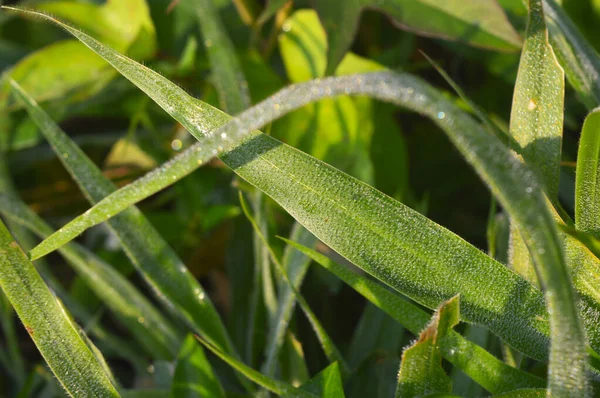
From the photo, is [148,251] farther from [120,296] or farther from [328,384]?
[328,384]

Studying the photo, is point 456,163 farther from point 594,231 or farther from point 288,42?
point 594,231

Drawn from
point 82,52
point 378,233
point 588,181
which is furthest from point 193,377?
point 82,52

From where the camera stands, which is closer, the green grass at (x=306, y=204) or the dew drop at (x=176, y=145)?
the green grass at (x=306, y=204)

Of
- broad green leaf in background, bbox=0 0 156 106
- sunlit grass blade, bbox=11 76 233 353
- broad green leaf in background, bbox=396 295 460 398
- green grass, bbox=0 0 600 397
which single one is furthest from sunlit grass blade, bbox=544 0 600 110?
broad green leaf in background, bbox=0 0 156 106

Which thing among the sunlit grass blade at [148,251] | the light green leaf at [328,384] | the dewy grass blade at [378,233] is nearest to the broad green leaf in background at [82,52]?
the sunlit grass blade at [148,251]

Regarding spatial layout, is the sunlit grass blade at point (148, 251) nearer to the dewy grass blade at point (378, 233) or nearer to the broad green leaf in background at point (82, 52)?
the dewy grass blade at point (378, 233)

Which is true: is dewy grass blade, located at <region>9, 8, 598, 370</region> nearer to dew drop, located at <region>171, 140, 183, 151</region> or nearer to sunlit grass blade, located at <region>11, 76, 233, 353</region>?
sunlit grass blade, located at <region>11, 76, 233, 353</region>

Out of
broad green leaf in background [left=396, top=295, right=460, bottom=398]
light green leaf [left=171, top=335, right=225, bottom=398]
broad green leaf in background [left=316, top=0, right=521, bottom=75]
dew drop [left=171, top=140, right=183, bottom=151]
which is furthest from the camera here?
dew drop [left=171, top=140, right=183, bottom=151]
